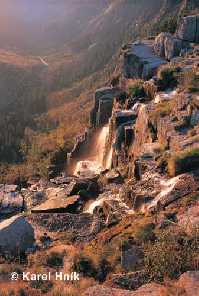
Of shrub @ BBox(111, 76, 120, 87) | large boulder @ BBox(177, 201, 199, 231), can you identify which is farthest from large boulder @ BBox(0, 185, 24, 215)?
shrub @ BBox(111, 76, 120, 87)

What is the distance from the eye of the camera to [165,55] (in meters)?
45.9

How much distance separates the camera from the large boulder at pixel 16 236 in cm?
1795

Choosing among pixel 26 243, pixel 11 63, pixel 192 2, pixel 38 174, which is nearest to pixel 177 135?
pixel 26 243

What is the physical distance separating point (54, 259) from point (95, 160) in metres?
22.1

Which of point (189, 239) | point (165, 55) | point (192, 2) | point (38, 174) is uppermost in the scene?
point (192, 2)

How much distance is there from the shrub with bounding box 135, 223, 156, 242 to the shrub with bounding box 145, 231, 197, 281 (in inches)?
47.0

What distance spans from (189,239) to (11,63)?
112m

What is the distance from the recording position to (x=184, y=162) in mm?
20797

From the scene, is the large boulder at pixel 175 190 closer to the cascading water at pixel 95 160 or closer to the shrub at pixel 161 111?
the shrub at pixel 161 111

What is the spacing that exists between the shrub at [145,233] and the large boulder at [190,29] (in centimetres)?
3140

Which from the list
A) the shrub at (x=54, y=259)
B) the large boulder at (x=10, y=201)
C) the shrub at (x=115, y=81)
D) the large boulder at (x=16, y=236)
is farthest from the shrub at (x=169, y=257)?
the shrub at (x=115, y=81)

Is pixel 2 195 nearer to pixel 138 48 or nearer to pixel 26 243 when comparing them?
pixel 26 243

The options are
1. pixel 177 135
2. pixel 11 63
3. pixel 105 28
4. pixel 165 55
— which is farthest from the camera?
pixel 105 28

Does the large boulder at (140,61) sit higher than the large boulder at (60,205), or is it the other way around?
the large boulder at (140,61)
